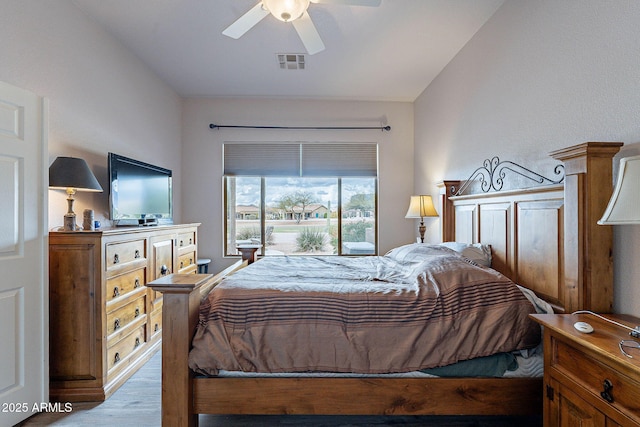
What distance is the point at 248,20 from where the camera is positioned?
211 centimetres

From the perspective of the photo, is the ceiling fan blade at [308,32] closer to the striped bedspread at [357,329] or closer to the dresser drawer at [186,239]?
the striped bedspread at [357,329]

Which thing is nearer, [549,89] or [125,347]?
[549,89]

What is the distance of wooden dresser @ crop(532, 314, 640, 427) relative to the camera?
97 cm

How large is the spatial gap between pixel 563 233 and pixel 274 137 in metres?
3.50

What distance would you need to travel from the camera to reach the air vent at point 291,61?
3152mm

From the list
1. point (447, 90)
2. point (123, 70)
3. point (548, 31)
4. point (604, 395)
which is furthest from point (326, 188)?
point (604, 395)

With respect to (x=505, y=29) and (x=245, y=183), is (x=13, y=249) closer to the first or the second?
(x=245, y=183)

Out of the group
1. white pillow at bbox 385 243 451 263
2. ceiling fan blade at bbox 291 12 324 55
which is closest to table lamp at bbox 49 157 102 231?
ceiling fan blade at bbox 291 12 324 55

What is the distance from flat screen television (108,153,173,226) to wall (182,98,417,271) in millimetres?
762

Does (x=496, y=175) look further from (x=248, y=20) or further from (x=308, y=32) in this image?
(x=248, y=20)

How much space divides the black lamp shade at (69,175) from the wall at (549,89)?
3.06m

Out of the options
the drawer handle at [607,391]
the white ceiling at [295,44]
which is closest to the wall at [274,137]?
the white ceiling at [295,44]

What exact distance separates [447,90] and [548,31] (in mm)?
1435

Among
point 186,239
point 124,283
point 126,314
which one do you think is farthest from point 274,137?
point 126,314
